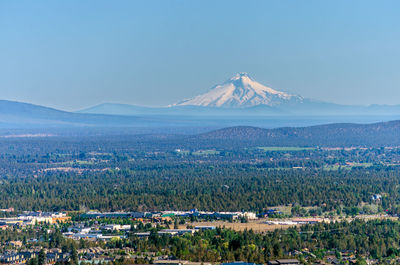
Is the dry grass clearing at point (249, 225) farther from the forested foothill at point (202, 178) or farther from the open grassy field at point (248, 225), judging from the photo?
the forested foothill at point (202, 178)

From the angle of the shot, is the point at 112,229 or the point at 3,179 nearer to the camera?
the point at 112,229

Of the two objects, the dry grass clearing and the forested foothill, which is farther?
the forested foothill

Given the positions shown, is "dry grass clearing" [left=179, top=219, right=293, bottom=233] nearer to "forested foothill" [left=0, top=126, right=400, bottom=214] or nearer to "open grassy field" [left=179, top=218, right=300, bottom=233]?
"open grassy field" [left=179, top=218, right=300, bottom=233]

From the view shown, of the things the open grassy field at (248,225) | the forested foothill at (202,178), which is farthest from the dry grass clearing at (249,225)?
the forested foothill at (202,178)

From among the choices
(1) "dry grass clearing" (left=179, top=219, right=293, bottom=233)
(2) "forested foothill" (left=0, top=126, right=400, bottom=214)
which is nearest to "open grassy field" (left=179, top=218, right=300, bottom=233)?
(1) "dry grass clearing" (left=179, top=219, right=293, bottom=233)

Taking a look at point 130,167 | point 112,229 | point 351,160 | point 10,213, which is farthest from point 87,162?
point 112,229

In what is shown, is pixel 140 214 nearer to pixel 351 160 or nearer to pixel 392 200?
pixel 392 200

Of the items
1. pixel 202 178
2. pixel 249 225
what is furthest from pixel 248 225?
pixel 202 178

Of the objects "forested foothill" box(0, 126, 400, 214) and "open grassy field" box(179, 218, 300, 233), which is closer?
"open grassy field" box(179, 218, 300, 233)

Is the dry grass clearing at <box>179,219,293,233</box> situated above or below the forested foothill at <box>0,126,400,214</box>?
below

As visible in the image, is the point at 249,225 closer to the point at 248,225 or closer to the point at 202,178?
the point at 248,225

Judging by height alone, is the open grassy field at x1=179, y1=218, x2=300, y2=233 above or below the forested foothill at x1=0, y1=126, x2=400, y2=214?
below
